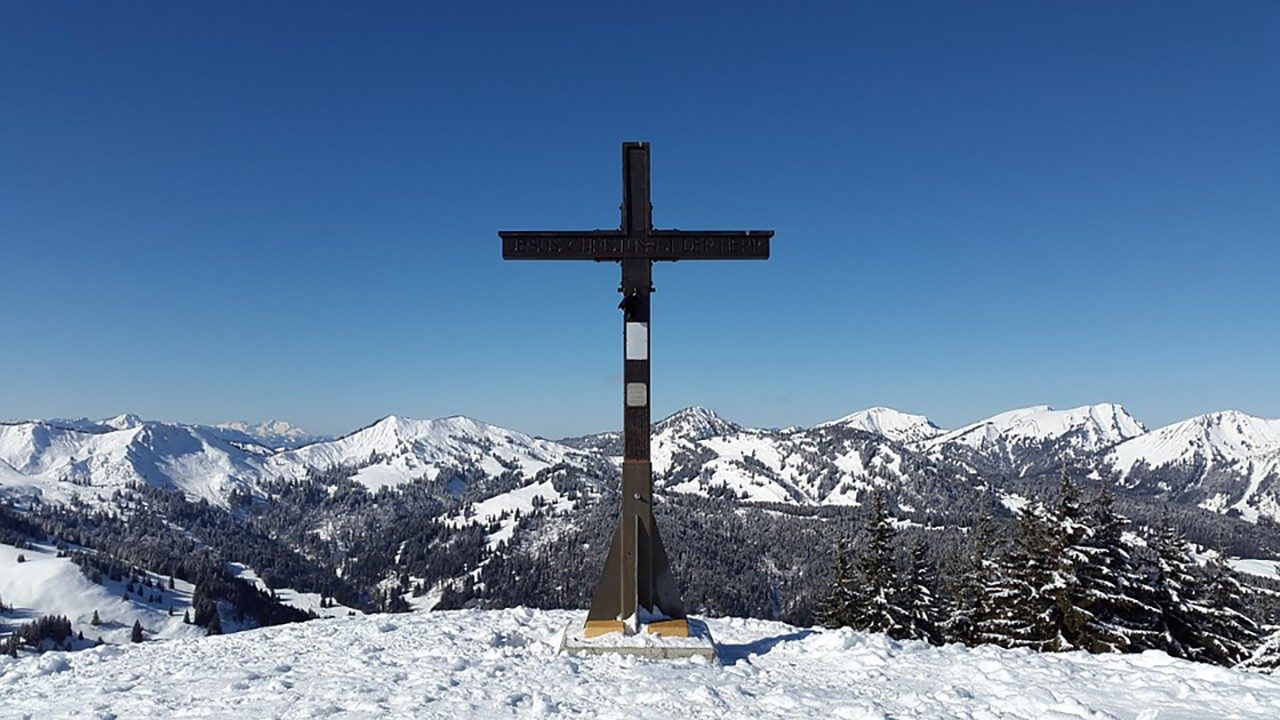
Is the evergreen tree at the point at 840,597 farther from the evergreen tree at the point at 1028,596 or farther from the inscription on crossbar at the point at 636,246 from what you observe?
the inscription on crossbar at the point at 636,246

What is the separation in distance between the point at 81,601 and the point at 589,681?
22327 cm

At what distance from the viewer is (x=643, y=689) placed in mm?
8102

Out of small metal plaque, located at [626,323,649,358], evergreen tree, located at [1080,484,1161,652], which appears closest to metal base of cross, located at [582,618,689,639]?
small metal plaque, located at [626,323,649,358]

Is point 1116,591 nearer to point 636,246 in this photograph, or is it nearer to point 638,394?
point 638,394

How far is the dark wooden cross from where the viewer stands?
10.8 m

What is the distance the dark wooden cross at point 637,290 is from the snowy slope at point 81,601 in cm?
18706

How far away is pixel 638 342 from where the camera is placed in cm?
1089

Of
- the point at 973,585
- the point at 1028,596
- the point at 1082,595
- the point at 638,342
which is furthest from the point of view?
the point at 973,585

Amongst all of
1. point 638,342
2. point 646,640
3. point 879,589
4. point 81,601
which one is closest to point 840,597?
point 879,589

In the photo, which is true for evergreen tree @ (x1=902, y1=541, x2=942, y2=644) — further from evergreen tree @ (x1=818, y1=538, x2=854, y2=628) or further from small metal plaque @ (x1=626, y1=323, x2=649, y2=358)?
small metal plaque @ (x1=626, y1=323, x2=649, y2=358)

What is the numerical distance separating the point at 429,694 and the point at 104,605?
8570 inches

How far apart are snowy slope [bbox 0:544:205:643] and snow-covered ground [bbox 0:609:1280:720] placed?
606ft

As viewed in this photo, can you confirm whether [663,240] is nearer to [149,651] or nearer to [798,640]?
[798,640]

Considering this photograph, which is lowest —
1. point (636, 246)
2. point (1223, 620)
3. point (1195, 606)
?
point (1223, 620)
